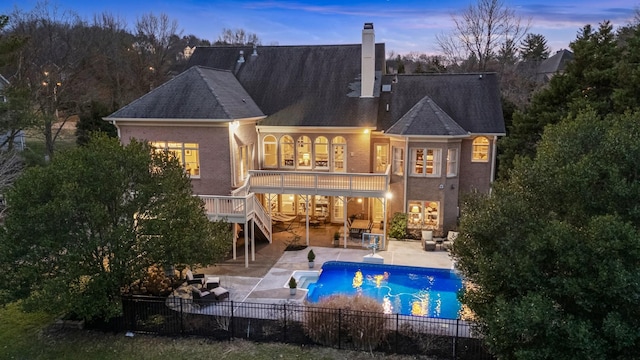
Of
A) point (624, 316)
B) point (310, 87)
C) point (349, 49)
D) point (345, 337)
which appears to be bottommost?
point (345, 337)

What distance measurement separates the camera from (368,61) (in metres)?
25.3

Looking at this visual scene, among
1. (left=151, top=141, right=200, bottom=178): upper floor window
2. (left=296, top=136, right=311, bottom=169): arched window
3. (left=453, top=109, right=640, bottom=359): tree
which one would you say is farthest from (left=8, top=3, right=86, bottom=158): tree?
(left=453, top=109, right=640, bottom=359): tree

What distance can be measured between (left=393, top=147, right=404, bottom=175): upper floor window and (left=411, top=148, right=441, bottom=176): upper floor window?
58 cm

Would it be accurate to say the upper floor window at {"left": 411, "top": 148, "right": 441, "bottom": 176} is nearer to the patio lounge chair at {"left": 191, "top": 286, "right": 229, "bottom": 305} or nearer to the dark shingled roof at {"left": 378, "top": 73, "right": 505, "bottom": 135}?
the dark shingled roof at {"left": 378, "top": 73, "right": 505, "bottom": 135}

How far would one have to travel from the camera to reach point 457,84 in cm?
2620

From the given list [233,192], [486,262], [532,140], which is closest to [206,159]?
[233,192]

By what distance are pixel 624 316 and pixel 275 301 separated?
35.1 ft

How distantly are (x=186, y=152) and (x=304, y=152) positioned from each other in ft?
22.7

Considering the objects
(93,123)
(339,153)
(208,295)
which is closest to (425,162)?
(339,153)

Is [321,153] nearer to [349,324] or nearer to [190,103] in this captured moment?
[190,103]

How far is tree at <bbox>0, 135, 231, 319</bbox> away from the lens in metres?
12.6

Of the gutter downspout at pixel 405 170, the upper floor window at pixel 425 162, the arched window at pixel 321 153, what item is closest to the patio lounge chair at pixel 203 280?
the arched window at pixel 321 153

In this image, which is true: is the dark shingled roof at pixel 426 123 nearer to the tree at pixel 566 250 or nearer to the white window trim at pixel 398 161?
the white window trim at pixel 398 161

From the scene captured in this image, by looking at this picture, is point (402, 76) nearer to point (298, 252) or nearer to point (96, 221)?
point (298, 252)
